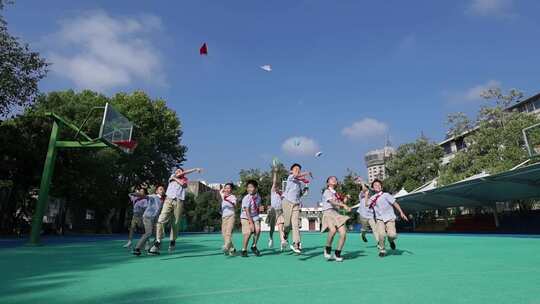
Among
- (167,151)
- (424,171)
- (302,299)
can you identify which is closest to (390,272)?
(302,299)

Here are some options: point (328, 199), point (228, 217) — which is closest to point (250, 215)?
point (228, 217)

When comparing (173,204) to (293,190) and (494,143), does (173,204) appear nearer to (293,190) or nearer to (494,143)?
(293,190)

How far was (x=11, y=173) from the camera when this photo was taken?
2359 centimetres

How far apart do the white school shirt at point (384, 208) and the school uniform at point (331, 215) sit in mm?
1918

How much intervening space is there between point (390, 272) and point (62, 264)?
19.2 feet

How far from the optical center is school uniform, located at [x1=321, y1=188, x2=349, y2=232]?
7312 mm

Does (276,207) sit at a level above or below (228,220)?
above

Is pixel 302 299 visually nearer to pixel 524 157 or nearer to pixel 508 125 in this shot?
pixel 524 157

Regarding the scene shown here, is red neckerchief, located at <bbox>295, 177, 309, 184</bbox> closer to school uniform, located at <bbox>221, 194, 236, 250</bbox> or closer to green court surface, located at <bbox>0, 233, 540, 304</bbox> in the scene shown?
school uniform, located at <bbox>221, 194, 236, 250</bbox>

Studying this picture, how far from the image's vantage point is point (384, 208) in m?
9.00

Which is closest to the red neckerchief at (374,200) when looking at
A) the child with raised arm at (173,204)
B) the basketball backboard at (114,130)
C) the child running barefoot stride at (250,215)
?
the child running barefoot stride at (250,215)

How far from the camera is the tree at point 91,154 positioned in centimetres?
2319

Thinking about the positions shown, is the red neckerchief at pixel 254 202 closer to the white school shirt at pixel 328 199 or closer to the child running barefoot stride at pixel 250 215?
the child running barefoot stride at pixel 250 215

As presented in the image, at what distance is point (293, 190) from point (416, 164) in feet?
128
